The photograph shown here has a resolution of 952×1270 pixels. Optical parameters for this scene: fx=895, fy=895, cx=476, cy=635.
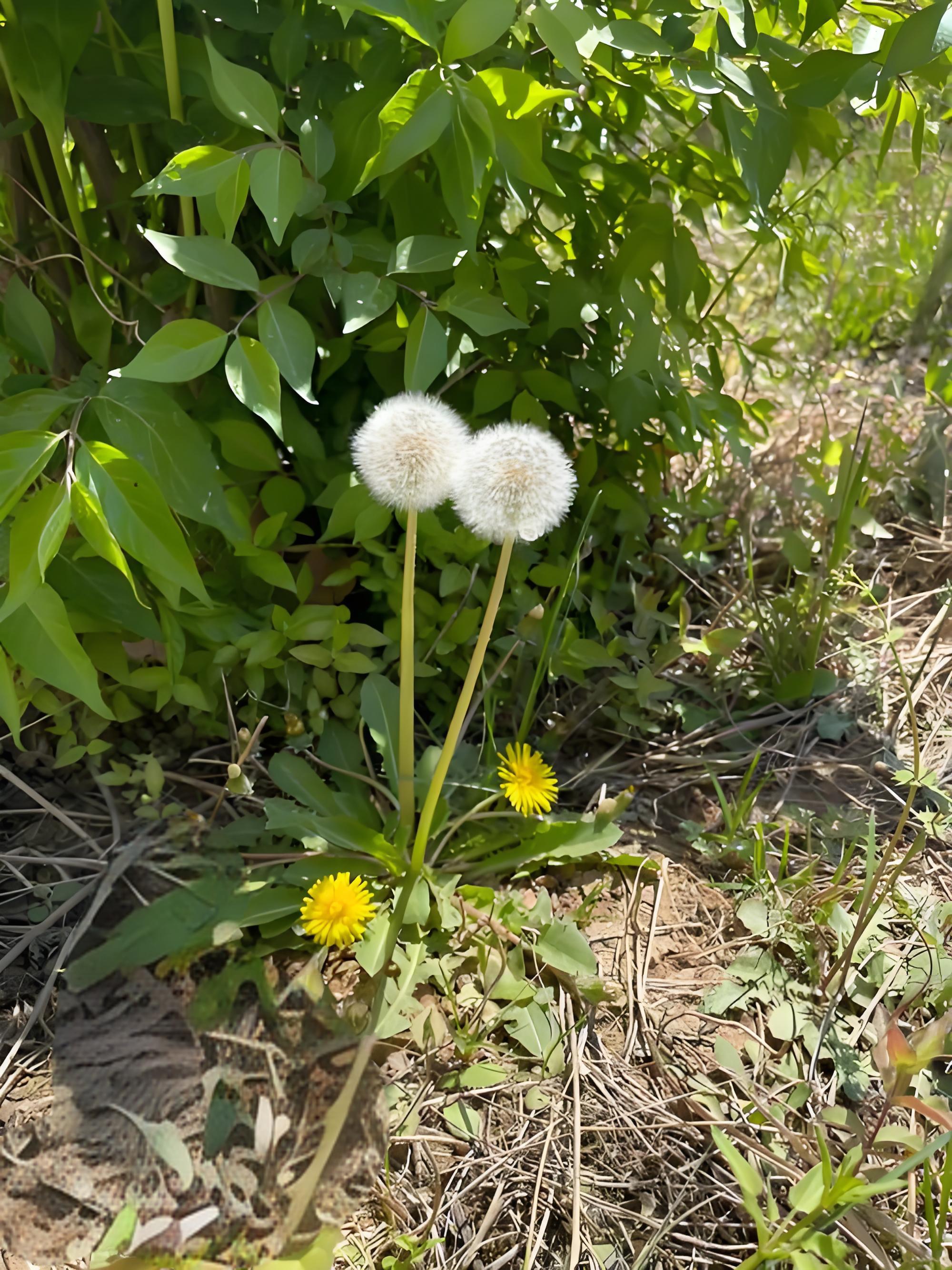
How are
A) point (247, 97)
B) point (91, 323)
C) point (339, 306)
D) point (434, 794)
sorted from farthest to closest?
point (339, 306) → point (91, 323) → point (434, 794) → point (247, 97)

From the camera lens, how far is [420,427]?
1.12 m

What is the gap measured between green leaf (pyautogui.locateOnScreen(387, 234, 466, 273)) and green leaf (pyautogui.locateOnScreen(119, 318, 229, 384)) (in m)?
0.24

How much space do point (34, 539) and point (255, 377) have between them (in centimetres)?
31

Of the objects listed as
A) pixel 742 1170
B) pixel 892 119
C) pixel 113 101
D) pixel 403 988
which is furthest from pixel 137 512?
pixel 892 119

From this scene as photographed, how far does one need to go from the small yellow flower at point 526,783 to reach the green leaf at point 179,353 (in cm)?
71

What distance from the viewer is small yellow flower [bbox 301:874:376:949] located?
1.23 metres

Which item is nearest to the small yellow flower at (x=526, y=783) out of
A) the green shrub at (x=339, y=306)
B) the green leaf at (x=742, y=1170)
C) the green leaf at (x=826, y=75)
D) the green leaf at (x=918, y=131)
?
the green shrub at (x=339, y=306)

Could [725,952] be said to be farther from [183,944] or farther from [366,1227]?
[183,944]

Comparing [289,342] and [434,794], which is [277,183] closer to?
[289,342]

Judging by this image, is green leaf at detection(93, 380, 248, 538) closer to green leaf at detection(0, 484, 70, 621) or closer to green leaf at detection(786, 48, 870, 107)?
green leaf at detection(0, 484, 70, 621)

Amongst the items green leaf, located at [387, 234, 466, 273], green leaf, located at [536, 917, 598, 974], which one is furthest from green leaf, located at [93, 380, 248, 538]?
green leaf, located at [536, 917, 598, 974]

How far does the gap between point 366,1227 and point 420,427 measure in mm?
952

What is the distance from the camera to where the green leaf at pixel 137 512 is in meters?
1.00

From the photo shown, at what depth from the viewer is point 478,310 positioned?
1233 millimetres
